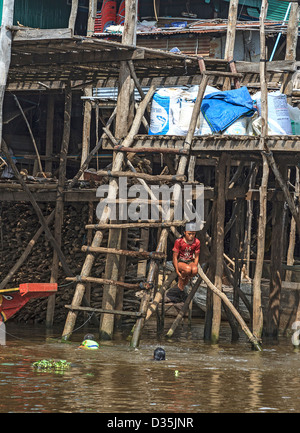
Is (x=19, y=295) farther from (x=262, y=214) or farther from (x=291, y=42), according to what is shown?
(x=291, y=42)

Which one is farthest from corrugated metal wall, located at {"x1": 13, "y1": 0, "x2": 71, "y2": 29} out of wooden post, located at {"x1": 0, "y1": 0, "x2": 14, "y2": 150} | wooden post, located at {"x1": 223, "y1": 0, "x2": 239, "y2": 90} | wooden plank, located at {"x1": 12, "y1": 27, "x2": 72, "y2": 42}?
wooden plank, located at {"x1": 12, "y1": 27, "x2": 72, "y2": 42}

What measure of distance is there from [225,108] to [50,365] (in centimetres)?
528

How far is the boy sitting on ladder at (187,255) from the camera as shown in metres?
13.7

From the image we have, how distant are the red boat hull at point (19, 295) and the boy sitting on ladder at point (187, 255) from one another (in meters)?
2.02

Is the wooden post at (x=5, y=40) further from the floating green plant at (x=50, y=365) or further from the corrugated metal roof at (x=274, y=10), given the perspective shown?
the corrugated metal roof at (x=274, y=10)

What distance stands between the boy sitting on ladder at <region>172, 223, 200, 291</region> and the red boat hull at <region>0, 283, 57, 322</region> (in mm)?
2024

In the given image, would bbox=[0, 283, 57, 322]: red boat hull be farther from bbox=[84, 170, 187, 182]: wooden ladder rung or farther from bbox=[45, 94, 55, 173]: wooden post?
bbox=[45, 94, 55, 173]: wooden post

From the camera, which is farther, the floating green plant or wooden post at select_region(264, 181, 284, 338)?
wooden post at select_region(264, 181, 284, 338)

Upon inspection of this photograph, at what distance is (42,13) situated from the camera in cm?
2275

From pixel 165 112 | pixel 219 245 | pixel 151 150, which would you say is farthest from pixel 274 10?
pixel 151 150

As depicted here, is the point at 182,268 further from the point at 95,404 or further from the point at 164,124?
the point at 95,404

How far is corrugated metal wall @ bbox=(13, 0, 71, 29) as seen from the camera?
22.2m

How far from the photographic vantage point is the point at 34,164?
808 inches
